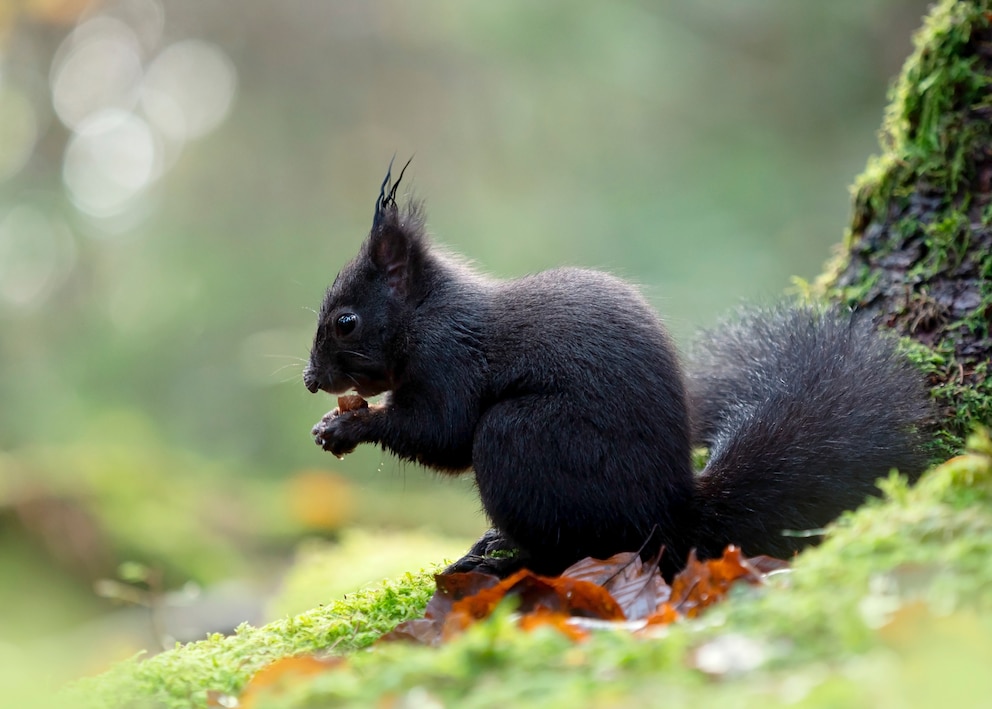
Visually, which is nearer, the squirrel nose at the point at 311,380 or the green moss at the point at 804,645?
the green moss at the point at 804,645

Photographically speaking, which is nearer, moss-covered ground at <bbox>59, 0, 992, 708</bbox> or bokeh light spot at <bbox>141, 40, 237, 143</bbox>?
moss-covered ground at <bbox>59, 0, 992, 708</bbox>

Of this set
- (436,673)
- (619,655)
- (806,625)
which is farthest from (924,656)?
(436,673)

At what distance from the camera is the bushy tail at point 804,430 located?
2.78 m

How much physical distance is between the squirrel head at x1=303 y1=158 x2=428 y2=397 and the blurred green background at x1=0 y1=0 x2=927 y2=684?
448 cm

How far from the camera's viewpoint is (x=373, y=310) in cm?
359

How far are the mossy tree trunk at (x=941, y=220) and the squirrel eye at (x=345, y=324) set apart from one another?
196cm

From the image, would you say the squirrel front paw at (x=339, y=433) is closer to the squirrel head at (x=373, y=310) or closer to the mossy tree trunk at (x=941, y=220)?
the squirrel head at (x=373, y=310)

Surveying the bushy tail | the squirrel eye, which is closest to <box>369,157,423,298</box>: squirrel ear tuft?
the squirrel eye

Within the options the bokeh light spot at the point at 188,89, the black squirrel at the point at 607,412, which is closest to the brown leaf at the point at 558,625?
the black squirrel at the point at 607,412

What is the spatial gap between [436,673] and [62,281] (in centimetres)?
1261

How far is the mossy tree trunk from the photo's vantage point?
131 inches

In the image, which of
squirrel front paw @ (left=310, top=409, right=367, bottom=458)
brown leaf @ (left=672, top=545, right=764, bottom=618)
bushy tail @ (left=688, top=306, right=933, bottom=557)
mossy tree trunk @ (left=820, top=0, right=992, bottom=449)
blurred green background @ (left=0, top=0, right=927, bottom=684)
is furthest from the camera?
blurred green background @ (left=0, top=0, right=927, bottom=684)

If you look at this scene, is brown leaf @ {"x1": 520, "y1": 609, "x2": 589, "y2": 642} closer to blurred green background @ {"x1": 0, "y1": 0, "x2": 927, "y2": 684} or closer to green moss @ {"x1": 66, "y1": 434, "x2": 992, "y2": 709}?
green moss @ {"x1": 66, "y1": 434, "x2": 992, "y2": 709}

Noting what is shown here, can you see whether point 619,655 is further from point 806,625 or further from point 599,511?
point 599,511
